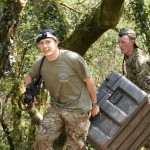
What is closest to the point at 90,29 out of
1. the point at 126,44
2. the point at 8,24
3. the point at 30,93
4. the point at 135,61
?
the point at 126,44

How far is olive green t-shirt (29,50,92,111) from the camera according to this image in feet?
13.9

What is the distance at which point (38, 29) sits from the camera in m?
6.02

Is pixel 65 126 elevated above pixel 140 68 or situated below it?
below

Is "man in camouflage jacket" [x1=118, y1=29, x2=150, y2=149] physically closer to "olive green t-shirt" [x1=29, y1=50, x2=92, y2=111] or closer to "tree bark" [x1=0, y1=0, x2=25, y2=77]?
"olive green t-shirt" [x1=29, y1=50, x2=92, y2=111]

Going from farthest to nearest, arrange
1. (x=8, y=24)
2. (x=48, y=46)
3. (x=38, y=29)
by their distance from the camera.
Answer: (x=38, y=29) < (x=8, y=24) < (x=48, y=46)

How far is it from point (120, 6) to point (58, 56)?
168cm

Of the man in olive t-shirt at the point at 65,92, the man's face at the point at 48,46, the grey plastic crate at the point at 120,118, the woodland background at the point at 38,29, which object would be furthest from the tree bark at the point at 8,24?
the grey plastic crate at the point at 120,118

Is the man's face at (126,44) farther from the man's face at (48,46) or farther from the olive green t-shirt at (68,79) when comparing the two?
the man's face at (48,46)

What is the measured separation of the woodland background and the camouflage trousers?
3.60 ft

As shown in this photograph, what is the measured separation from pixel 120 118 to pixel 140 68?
82cm

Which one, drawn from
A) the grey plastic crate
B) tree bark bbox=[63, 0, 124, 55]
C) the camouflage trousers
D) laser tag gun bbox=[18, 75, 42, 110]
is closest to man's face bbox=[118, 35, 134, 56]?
the grey plastic crate

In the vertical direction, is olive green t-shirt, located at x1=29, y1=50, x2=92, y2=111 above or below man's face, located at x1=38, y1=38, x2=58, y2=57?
below

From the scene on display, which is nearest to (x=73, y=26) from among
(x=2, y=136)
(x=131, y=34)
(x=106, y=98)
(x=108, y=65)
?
(x=131, y=34)

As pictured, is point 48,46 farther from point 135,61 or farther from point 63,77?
point 135,61
